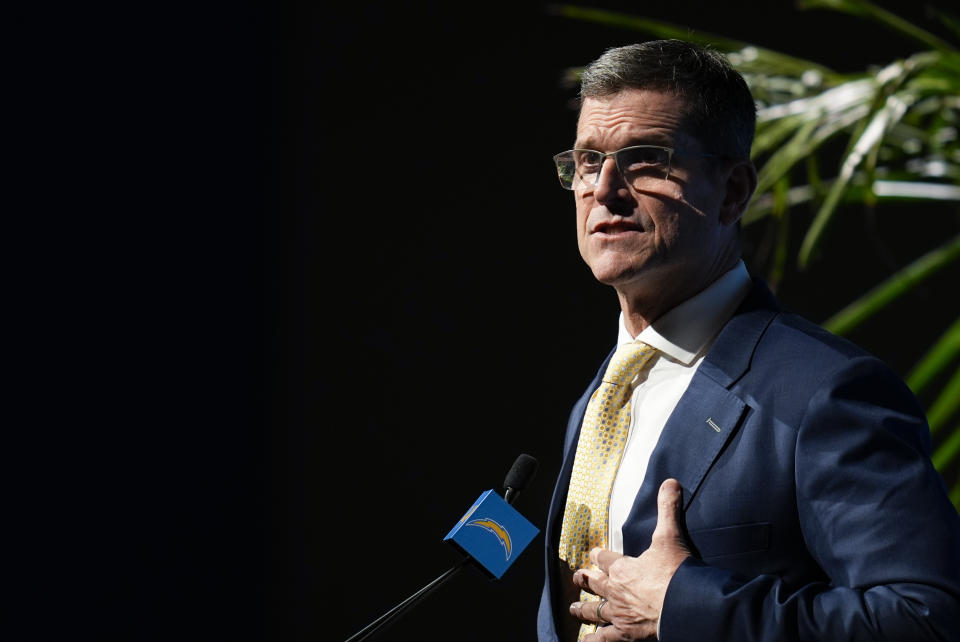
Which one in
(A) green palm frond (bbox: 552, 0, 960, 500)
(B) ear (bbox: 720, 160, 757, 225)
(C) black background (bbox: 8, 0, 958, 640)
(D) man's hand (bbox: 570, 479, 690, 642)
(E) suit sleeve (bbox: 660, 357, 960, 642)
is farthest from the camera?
(C) black background (bbox: 8, 0, 958, 640)

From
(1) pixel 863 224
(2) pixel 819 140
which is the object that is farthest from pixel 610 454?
(1) pixel 863 224

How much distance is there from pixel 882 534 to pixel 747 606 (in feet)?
0.42

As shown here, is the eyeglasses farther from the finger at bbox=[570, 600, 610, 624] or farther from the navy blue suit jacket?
the finger at bbox=[570, 600, 610, 624]

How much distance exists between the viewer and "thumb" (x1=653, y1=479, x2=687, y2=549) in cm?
93

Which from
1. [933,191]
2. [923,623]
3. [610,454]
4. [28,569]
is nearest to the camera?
[923,623]

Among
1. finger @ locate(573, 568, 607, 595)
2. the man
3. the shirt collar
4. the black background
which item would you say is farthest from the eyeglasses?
the black background

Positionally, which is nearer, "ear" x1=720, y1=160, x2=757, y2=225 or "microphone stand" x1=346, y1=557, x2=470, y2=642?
"microphone stand" x1=346, y1=557, x2=470, y2=642

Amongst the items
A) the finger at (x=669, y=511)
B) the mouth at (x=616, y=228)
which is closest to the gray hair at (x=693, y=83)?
the mouth at (x=616, y=228)

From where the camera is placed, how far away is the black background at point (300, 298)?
2664 millimetres

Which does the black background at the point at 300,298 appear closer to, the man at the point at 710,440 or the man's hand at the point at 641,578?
the man at the point at 710,440

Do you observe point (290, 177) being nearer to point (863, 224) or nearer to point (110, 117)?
point (110, 117)

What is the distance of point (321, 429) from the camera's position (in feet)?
10.3

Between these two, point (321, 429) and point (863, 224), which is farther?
point (321, 429)

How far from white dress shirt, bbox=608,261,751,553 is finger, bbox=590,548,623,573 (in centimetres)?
7
